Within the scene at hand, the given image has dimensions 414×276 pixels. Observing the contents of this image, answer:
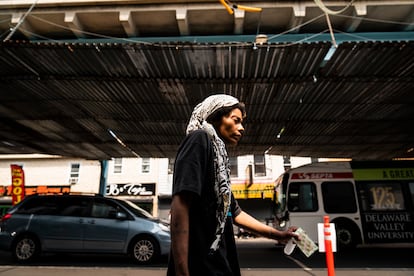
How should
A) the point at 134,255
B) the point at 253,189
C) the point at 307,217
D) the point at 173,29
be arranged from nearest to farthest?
the point at 173,29
the point at 134,255
the point at 307,217
the point at 253,189

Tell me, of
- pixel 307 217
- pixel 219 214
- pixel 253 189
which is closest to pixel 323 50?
pixel 219 214

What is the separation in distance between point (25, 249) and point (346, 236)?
10451 millimetres

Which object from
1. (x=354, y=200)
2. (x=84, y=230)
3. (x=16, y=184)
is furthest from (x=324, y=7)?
(x=16, y=184)

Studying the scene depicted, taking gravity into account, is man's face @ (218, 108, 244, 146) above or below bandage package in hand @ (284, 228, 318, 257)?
above

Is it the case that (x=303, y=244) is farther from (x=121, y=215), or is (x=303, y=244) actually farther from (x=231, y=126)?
(x=121, y=215)

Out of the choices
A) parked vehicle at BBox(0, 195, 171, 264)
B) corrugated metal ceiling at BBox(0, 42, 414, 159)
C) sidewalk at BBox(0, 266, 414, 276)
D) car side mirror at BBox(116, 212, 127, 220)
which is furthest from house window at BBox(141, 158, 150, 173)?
sidewalk at BBox(0, 266, 414, 276)

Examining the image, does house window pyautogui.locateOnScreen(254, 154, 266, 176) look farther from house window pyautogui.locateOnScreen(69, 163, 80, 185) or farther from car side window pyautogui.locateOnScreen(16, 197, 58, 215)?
car side window pyautogui.locateOnScreen(16, 197, 58, 215)

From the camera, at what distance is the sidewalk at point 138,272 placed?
6.66 metres

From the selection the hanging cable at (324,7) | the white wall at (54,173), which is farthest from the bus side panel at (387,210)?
the white wall at (54,173)

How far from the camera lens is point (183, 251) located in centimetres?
143

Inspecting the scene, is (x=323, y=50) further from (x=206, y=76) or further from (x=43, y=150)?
(x=43, y=150)

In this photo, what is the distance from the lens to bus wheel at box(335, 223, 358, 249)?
11102mm

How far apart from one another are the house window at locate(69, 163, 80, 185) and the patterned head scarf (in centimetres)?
2657

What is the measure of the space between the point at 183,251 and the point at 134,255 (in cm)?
734
